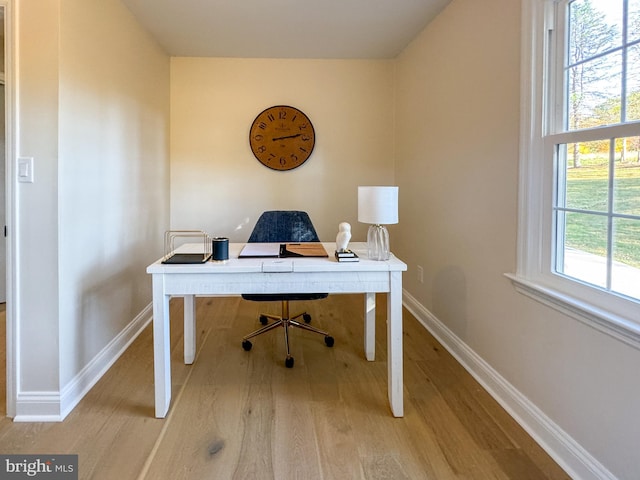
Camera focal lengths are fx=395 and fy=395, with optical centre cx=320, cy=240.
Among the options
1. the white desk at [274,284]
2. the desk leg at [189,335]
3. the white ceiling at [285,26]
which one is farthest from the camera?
the white ceiling at [285,26]

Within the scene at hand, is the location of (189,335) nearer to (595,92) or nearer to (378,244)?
(378,244)

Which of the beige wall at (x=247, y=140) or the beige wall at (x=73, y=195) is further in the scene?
the beige wall at (x=247, y=140)

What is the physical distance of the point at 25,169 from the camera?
1.79m

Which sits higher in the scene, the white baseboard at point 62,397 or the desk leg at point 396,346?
the desk leg at point 396,346

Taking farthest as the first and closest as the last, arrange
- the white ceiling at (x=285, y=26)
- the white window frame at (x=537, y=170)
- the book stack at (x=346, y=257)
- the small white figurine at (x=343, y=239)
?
the white ceiling at (x=285, y=26), the small white figurine at (x=343, y=239), the book stack at (x=346, y=257), the white window frame at (x=537, y=170)

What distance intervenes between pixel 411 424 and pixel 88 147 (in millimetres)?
2179

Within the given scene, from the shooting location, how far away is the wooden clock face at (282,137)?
3.75 metres

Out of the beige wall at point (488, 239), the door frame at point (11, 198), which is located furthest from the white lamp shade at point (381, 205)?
the door frame at point (11, 198)

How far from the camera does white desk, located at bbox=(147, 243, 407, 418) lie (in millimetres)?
1793

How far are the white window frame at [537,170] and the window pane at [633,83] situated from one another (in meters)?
0.36

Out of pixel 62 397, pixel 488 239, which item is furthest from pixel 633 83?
pixel 62 397

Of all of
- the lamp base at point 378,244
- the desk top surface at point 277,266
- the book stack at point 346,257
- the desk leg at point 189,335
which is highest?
the lamp base at point 378,244

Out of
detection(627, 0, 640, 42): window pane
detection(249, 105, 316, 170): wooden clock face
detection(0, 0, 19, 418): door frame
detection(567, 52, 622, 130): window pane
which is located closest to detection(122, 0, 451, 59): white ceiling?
detection(249, 105, 316, 170): wooden clock face

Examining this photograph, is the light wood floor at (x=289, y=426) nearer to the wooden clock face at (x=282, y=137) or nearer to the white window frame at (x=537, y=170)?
the white window frame at (x=537, y=170)
